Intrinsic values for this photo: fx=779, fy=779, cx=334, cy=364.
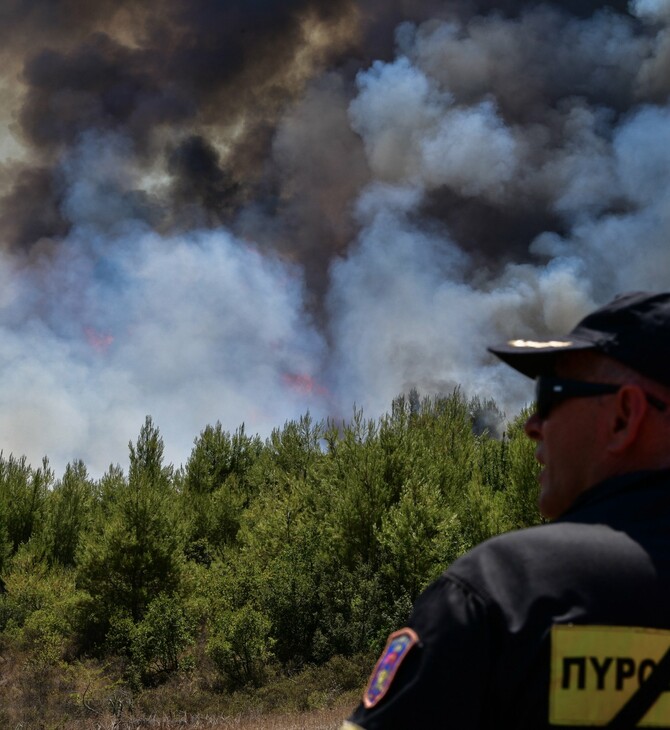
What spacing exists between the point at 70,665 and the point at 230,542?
13.8 meters

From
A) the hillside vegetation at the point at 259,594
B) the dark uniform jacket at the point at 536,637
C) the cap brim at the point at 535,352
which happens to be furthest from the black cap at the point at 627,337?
Answer: the hillside vegetation at the point at 259,594

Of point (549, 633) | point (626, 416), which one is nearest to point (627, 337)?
point (626, 416)

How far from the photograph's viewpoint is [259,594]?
28016 millimetres

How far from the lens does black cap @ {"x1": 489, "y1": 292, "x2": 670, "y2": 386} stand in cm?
145

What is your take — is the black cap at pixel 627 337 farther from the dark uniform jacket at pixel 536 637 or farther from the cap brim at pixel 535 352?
the dark uniform jacket at pixel 536 637

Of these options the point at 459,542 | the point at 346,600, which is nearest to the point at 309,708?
the point at 346,600

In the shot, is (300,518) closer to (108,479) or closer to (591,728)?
(108,479)

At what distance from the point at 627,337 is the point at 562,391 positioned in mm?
161

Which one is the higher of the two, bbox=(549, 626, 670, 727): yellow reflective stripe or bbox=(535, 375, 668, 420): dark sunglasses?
bbox=(535, 375, 668, 420): dark sunglasses

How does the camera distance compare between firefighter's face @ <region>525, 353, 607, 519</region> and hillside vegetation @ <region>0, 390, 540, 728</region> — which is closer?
firefighter's face @ <region>525, 353, 607, 519</region>

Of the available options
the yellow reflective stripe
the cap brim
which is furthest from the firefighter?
the cap brim

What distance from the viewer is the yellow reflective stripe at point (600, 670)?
1.25 meters

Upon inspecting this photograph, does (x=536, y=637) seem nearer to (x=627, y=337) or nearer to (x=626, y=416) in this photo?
(x=626, y=416)

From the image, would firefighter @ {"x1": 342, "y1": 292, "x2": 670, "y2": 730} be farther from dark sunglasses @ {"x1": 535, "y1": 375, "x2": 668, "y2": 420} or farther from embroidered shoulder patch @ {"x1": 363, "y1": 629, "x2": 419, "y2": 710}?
dark sunglasses @ {"x1": 535, "y1": 375, "x2": 668, "y2": 420}
